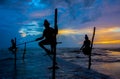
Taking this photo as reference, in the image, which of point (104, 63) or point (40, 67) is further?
point (104, 63)

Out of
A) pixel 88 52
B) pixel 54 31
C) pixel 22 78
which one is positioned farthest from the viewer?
pixel 88 52

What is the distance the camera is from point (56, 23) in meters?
12.9

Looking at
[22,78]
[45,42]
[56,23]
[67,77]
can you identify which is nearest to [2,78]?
[22,78]

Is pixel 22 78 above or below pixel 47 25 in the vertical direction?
below

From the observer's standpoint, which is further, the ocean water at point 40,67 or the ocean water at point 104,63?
the ocean water at point 104,63

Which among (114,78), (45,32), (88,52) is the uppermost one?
(45,32)

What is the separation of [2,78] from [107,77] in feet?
30.3

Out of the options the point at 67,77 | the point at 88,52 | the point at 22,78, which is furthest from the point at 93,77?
the point at 22,78

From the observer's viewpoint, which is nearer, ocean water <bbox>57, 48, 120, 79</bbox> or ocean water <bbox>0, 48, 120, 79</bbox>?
ocean water <bbox>0, 48, 120, 79</bbox>

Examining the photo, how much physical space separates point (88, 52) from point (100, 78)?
17.0 feet

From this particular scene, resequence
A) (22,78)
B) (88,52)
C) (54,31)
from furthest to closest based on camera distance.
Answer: (88,52) < (22,78) < (54,31)

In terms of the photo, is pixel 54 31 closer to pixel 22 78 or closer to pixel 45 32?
pixel 45 32

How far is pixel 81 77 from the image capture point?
2047 centimetres

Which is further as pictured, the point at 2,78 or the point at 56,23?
the point at 2,78
